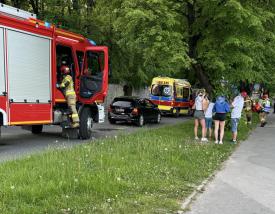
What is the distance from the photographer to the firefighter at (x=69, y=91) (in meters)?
14.3

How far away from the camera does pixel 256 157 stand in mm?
12797

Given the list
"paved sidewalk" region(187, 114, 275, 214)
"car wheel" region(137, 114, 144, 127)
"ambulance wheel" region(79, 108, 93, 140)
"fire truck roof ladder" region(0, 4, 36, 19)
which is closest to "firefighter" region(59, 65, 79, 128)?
"ambulance wheel" region(79, 108, 93, 140)

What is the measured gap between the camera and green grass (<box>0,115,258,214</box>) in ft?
20.6

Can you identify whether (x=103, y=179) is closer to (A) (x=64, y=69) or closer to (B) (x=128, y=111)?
(A) (x=64, y=69)

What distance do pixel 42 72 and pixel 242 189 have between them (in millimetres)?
7558

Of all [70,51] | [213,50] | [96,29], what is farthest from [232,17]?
[96,29]

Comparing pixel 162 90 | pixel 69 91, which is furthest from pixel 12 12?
pixel 162 90

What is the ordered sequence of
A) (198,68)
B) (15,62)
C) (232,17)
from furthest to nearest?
(198,68), (232,17), (15,62)

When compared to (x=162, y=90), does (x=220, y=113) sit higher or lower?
lower

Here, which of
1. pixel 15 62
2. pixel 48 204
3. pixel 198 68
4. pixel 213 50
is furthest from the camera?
pixel 198 68

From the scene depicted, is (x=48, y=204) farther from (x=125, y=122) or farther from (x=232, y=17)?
(x=125, y=122)

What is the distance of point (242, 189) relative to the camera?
8398 millimetres

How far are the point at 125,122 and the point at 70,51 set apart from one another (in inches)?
397

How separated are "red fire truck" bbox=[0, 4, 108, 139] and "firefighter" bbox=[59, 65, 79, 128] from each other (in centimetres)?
18
